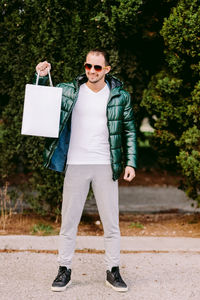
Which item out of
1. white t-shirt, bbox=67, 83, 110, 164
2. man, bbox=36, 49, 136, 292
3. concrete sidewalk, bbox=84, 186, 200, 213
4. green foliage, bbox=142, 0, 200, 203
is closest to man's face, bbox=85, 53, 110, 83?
man, bbox=36, 49, 136, 292

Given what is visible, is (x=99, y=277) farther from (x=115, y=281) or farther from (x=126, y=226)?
(x=126, y=226)

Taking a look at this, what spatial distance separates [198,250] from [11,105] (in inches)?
112

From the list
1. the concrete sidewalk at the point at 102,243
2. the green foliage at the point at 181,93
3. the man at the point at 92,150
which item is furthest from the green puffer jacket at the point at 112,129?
the green foliage at the point at 181,93

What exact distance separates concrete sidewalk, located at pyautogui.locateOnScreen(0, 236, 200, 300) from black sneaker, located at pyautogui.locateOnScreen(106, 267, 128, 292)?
0.05 m

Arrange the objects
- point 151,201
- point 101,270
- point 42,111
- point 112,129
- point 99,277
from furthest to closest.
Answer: point 151,201 → point 101,270 → point 99,277 → point 112,129 → point 42,111

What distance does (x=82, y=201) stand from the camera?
385cm

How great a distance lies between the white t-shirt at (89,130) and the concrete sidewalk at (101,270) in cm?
108

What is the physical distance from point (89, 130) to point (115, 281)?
1.28 metres

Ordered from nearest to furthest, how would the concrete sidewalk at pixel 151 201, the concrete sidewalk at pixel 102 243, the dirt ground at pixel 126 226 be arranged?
the concrete sidewalk at pixel 102 243 < the dirt ground at pixel 126 226 < the concrete sidewalk at pixel 151 201

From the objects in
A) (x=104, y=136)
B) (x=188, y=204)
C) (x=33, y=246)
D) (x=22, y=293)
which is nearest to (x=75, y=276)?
(x=22, y=293)

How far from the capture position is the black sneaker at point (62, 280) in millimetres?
3728

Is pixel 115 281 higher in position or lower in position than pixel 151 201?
higher

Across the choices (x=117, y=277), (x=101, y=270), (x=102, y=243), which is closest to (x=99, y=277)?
(x=101, y=270)

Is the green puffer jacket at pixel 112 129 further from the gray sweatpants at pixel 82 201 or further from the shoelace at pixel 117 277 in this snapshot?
the shoelace at pixel 117 277
